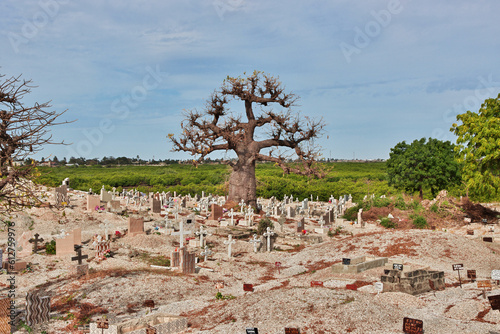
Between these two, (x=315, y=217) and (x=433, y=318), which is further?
(x=315, y=217)

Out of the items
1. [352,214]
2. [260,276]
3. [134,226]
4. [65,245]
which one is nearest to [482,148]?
[352,214]

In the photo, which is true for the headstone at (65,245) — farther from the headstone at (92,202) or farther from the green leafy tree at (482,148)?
the green leafy tree at (482,148)

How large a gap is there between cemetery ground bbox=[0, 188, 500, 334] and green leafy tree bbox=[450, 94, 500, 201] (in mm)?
2197

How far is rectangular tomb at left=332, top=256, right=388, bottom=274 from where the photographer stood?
48.4 feet

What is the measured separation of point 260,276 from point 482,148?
16846mm

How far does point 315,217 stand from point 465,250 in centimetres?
1506

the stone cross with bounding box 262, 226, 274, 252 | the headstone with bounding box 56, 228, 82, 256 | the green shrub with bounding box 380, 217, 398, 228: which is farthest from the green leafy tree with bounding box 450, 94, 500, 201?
the headstone with bounding box 56, 228, 82, 256

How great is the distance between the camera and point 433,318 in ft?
32.0

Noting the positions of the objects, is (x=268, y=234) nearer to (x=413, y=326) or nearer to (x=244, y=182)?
(x=244, y=182)

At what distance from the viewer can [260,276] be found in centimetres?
1642

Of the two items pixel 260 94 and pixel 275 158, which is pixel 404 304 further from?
pixel 260 94

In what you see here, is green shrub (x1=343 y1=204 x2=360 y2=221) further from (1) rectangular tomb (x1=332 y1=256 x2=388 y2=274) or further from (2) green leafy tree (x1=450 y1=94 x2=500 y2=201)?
(1) rectangular tomb (x1=332 y1=256 x2=388 y2=274)

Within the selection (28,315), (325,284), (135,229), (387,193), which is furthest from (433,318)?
(387,193)

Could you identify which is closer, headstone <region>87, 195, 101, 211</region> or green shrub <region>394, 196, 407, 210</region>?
headstone <region>87, 195, 101, 211</region>
